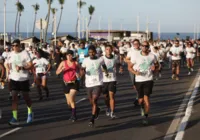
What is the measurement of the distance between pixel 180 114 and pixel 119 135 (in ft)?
9.26

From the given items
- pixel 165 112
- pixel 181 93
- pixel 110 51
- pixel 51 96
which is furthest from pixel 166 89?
pixel 110 51

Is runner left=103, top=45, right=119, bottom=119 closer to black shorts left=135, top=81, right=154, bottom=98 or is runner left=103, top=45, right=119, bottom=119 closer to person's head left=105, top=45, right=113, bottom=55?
person's head left=105, top=45, right=113, bottom=55

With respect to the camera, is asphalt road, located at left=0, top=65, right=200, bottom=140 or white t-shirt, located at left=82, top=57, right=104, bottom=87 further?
white t-shirt, located at left=82, top=57, right=104, bottom=87

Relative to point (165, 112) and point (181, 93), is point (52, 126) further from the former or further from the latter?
point (181, 93)

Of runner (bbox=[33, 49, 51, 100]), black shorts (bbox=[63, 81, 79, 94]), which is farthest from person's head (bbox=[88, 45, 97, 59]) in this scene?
runner (bbox=[33, 49, 51, 100])

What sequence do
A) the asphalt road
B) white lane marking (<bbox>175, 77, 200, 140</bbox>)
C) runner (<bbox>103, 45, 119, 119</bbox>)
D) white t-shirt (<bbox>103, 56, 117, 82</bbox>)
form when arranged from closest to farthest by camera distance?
white lane marking (<bbox>175, 77, 200, 140</bbox>)
the asphalt road
runner (<bbox>103, 45, 119, 119</bbox>)
white t-shirt (<bbox>103, 56, 117, 82</bbox>)

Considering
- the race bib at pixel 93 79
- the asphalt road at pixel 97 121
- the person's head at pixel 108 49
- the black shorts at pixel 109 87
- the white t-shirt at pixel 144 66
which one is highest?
the person's head at pixel 108 49

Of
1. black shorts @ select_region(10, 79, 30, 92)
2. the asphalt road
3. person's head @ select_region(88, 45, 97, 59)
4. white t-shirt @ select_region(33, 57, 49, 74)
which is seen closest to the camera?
the asphalt road

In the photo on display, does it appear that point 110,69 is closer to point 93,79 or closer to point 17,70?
point 93,79

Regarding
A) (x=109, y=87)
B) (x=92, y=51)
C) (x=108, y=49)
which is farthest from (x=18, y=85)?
(x=108, y=49)

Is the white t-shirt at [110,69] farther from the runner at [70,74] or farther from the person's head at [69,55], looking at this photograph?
the person's head at [69,55]

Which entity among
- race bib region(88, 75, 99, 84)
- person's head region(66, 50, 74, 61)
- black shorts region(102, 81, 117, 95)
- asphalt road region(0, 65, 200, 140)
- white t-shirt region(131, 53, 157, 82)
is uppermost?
person's head region(66, 50, 74, 61)

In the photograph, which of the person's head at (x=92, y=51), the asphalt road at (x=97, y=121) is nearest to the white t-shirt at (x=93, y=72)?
the person's head at (x=92, y=51)

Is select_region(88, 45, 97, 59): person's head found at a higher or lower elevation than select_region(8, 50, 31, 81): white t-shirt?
higher
